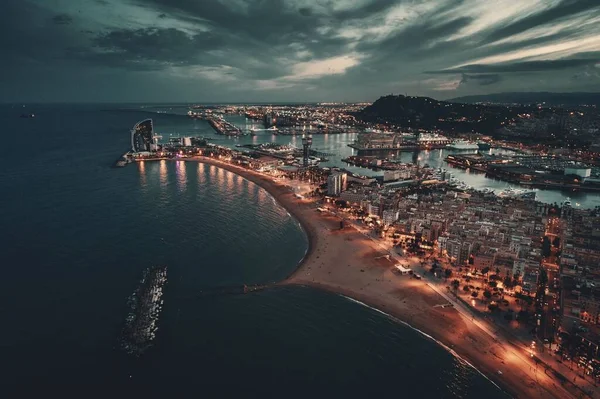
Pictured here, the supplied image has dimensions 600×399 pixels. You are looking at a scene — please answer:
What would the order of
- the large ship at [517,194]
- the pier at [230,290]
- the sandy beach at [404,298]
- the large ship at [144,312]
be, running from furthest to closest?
the large ship at [517,194] < the pier at [230,290] < the large ship at [144,312] < the sandy beach at [404,298]

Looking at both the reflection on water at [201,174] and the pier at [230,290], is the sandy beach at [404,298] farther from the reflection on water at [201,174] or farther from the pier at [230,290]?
the reflection on water at [201,174]

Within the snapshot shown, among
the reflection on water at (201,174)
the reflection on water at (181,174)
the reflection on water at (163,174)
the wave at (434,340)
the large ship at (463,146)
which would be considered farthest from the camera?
the large ship at (463,146)

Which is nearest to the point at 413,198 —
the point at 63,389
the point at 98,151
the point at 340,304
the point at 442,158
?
the point at 340,304

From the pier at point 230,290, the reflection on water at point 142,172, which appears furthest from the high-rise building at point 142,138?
the pier at point 230,290

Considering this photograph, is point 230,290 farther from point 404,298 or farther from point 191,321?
point 404,298

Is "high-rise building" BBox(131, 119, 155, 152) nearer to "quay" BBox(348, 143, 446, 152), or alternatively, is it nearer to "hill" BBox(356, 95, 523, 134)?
"quay" BBox(348, 143, 446, 152)
